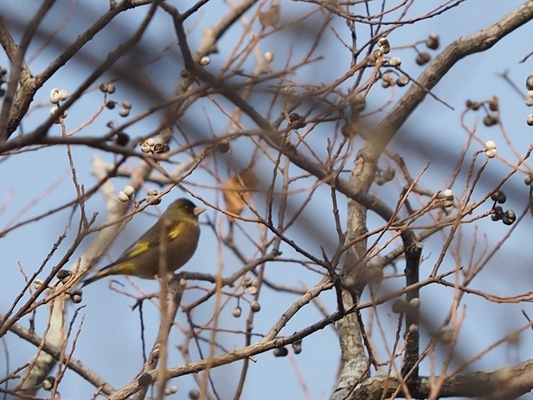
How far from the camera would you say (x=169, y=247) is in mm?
7852

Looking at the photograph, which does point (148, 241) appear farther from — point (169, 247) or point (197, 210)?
point (197, 210)

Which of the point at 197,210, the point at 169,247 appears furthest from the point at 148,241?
the point at 197,210

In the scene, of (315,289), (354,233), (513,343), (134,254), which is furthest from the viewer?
(134,254)

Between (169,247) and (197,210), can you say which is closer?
(169,247)

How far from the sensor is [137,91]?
1607mm

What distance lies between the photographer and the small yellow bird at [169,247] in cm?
728

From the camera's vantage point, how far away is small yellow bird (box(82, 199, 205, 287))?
7.28m

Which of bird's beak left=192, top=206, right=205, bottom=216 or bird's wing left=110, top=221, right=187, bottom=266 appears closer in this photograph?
bird's wing left=110, top=221, right=187, bottom=266

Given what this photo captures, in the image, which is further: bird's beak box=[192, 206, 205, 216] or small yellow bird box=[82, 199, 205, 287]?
bird's beak box=[192, 206, 205, 216]

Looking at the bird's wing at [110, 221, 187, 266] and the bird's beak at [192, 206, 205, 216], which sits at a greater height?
the bird's beak at [192, 206, 205, 216]

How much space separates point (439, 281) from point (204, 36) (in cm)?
650

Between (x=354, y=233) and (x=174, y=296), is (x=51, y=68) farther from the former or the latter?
(x=354, y=233)

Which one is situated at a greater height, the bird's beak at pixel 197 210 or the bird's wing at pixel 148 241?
the bird's beak at pixel 197 210

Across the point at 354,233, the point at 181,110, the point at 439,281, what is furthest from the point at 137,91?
the point at 354,233
